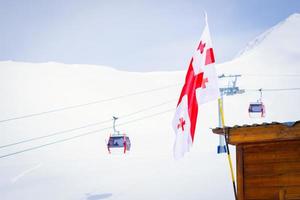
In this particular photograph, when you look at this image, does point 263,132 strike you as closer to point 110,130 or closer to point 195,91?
point 195,91

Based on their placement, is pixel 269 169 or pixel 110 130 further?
pixel 110 130

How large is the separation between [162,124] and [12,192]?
41036mm

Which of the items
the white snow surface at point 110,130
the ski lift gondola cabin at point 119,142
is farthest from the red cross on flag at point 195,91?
the ski lift gondola cabin at point 119,142

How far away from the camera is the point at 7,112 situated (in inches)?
2603

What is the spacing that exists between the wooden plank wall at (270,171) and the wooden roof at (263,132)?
0.55 meters

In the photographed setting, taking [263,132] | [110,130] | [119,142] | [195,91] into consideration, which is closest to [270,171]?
[263,132]

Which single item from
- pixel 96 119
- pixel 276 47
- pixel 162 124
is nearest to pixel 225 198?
pixel 162 124

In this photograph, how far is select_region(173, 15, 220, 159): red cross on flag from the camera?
5676 millimetres

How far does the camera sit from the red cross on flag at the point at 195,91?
18.6ft

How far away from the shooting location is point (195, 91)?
19.2 ft

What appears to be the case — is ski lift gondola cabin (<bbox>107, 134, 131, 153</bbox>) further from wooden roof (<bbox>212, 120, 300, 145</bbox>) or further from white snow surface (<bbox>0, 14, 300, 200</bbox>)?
wooden roof (<bbox>212, 120, 300, 145</bbox>)

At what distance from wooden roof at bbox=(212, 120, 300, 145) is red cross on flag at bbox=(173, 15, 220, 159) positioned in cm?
116

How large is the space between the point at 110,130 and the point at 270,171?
49864mm

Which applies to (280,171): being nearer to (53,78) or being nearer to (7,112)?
(7,112)
